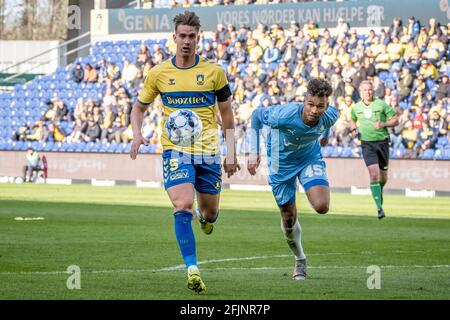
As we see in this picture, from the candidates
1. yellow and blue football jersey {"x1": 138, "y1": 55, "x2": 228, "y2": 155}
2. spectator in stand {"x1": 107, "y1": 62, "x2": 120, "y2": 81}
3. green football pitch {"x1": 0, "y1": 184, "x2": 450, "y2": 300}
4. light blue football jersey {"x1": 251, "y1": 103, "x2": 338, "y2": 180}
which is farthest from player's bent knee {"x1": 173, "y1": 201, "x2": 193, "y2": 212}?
spectator in stand {"x1": 107, "y1": 62, "x2": 120, "y2": 81}

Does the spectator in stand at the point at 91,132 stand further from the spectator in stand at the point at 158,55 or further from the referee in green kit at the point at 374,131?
the referee in green kit at the point at 374,131

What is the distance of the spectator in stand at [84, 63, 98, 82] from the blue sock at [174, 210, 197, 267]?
111 feet

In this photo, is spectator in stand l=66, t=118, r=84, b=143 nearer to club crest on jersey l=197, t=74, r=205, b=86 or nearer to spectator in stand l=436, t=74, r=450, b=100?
spectator in stand l=436, t=74, r=450, b=100

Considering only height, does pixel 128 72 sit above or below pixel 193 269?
above

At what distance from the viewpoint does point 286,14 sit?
129 feet

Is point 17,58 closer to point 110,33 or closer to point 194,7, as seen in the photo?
point 110,33

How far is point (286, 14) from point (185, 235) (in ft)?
96.9

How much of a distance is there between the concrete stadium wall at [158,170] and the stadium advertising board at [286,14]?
5767 millimetres

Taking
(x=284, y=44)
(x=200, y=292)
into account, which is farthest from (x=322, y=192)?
(x=284, y=44)

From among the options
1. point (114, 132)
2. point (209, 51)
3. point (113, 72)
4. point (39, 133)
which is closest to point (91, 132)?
point (114, 132)

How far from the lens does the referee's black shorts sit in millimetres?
22172

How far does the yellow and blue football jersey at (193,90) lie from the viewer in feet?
36.0

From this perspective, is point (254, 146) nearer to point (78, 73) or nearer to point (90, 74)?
point (90, 74)

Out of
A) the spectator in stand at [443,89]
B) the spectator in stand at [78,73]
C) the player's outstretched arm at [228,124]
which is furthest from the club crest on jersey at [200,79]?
the spectator in stand at [78,73]
